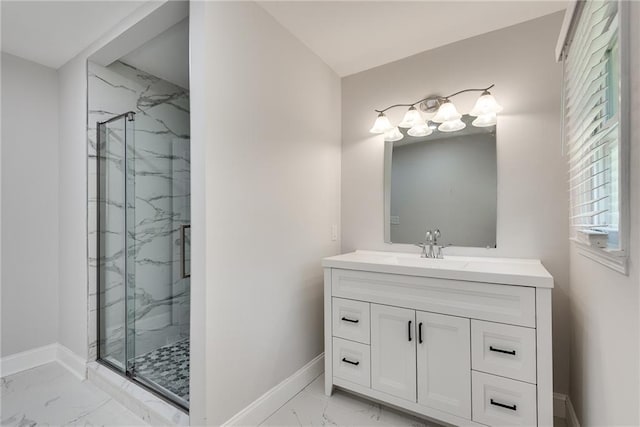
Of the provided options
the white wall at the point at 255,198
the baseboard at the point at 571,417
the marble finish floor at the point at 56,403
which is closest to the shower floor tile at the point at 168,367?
the marble finish floor at the point at 56,403

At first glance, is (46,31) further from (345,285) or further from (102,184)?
(345,285)

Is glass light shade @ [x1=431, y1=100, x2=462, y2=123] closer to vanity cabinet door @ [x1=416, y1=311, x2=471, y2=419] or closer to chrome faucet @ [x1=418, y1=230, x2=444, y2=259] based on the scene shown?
chrome faucet @ [x1=418, y1=230, x2=444, y2=259]

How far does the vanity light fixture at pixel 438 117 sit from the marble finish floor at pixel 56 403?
7.92ft

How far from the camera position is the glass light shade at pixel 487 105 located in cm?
194

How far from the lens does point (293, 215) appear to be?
209 centimetres

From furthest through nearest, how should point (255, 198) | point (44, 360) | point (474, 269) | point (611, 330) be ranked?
point (44, 360)
point (255, 198)
point (474, 269)
point (611, 330)

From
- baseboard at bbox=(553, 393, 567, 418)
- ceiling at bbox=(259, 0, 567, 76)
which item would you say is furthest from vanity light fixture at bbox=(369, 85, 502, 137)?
baseboard at bbox=(553, 393, 567, 418)

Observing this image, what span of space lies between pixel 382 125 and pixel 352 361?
1.65 m

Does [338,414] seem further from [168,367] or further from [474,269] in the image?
[168,367]

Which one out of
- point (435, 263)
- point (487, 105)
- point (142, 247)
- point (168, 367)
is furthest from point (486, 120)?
point (168, 367)

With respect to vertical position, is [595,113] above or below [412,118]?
below

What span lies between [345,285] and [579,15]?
67.3 inches

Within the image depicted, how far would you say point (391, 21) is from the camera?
6.34ft

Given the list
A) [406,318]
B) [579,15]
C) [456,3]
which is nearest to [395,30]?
[456,3]
